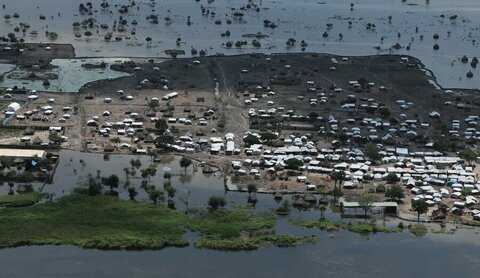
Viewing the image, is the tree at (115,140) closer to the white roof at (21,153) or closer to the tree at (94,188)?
the white roof at (21,153)

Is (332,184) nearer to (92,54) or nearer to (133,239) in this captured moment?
(133,239)

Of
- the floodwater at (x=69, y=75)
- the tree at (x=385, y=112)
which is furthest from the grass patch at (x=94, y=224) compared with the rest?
the floodwater at (x=69, y=75)

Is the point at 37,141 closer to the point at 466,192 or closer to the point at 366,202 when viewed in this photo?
the point at 366,202

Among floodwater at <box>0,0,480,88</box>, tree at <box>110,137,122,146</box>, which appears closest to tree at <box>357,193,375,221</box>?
tree at <box>110,137,122,146</box>

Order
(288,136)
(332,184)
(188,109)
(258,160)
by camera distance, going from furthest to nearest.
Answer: (188,109) < (288,136) < (258,160) < (332,184)

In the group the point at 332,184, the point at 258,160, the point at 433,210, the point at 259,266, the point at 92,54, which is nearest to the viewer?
the point at 259,266

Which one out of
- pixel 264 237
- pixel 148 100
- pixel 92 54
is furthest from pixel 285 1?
pixel 264 237
